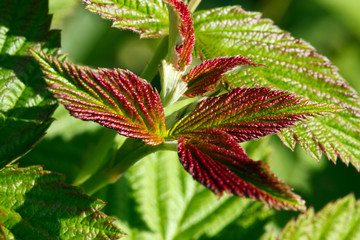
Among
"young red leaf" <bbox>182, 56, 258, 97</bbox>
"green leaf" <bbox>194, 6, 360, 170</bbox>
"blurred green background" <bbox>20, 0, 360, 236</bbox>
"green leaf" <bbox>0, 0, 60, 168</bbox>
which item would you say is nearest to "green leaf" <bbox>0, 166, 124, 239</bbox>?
"green leaf" <bbox>0, 0, 60, 168</bbox>

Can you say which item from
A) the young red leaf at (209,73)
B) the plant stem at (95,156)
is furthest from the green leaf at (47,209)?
the young red leaf at (209,73)

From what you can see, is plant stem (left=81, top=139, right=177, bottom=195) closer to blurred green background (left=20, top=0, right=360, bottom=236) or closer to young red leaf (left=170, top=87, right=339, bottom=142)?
young red leaf (left=170, top=87, right=339, bottom=142)

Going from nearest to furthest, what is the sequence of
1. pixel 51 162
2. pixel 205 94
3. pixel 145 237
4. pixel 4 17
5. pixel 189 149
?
pixel 189 149
pixel 205 94
pixel 4 17
pixel 145 237
pixel 51 162

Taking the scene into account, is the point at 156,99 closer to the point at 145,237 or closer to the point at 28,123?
the point at 28,123

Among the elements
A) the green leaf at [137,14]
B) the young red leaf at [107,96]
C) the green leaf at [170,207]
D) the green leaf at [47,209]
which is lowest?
the green leaf at [170,207]

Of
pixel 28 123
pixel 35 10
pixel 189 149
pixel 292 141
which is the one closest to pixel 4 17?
pixel 35 10

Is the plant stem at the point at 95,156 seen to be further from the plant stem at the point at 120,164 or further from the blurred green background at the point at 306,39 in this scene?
the blurred green background at the point at 306,39
